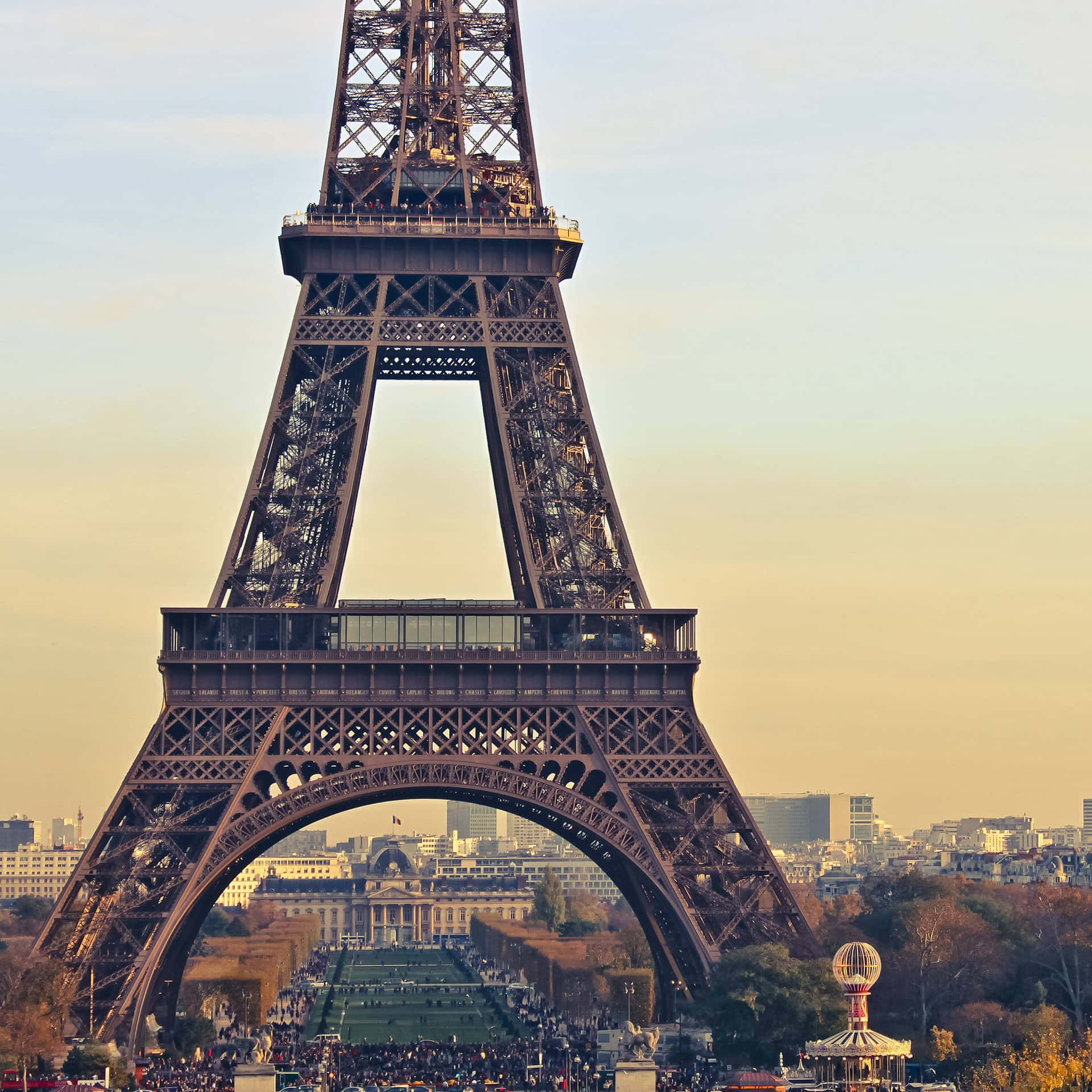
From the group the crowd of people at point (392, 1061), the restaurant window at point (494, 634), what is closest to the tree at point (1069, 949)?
the crowd of people at point (392, 1061)

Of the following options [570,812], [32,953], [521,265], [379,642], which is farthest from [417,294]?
[32,953]

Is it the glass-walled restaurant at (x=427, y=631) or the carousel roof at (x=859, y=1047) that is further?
the glass-walled restaurant at (x=427, y=631)

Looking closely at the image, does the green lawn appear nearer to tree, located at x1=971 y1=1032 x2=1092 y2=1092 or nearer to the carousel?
tree, located at x1=971 y1=1032 x2=1092 y2=1092

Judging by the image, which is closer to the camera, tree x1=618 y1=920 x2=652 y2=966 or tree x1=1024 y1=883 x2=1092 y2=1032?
tree x1=1024 y1=883 x2=1092 y2=1032

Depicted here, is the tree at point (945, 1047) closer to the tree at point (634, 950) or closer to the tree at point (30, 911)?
the tree at point (634, 950)

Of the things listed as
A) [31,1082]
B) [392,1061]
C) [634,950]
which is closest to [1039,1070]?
[31,1082]

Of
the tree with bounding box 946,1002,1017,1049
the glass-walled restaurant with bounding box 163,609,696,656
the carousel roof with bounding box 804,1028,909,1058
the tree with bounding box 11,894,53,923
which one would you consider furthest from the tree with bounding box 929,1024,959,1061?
the tree with bounding box 11,894,53,923
